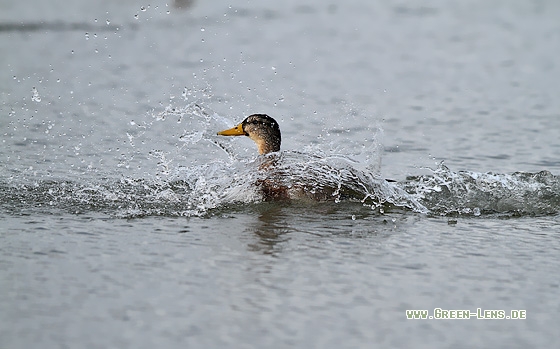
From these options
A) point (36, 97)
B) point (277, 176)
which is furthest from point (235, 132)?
point (36, 97)

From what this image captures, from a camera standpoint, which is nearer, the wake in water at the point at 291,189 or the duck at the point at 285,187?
the wake in water at the point at 291,189

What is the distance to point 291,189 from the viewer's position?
7.69m

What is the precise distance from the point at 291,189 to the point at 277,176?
0.26 metres

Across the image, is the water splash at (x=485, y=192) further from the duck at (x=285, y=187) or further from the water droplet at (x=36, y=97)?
the water droplet at (x=36, y=97)

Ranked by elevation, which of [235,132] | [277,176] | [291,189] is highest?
[235,132]

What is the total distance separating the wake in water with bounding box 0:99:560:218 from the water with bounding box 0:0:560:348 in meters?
0.02

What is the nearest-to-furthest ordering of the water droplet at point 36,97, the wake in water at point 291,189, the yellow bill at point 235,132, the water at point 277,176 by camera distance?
Answer: 1. the water at point 277,176
2. the wake in water at point 291,189
3. the yellow bill at point 235,132
4. the water droplet at point 36,97

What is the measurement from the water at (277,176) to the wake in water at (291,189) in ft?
0.08

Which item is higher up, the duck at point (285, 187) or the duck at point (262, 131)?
the duck at point (262, 131)

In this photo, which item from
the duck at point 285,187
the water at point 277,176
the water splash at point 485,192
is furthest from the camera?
the duck at point 285,187

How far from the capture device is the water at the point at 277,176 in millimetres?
4965

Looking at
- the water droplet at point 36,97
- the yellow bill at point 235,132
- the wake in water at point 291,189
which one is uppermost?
the water droplet at point 36,97

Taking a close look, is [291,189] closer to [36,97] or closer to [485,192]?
[485,192]

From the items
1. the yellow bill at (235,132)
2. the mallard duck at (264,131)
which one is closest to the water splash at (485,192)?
the mallard duck at (264,131)
